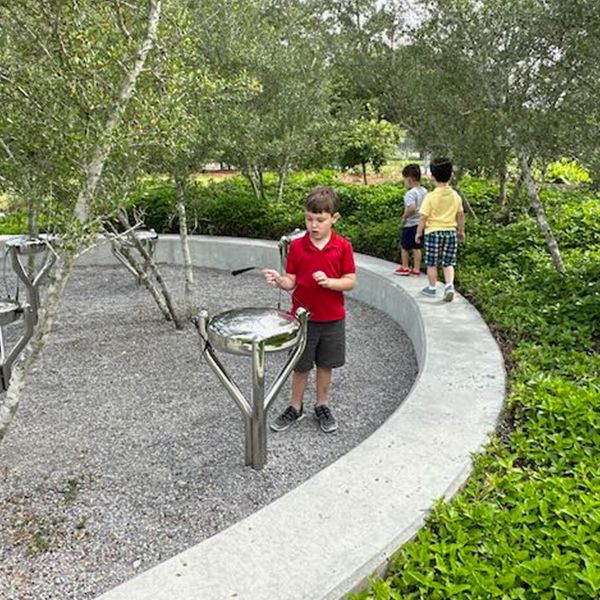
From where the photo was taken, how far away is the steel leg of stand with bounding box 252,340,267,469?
3049mm

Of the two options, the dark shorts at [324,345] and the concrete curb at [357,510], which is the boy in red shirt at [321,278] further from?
the concrete curb at [357,510]

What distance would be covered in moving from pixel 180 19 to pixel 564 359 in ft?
10.7

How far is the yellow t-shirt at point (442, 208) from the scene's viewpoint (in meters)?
5.73

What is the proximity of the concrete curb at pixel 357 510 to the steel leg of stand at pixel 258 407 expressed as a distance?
56 centimetres

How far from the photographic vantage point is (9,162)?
3.47 meters

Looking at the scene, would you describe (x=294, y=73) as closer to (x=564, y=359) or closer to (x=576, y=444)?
(x=564, y=359)

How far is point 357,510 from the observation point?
8.12ft

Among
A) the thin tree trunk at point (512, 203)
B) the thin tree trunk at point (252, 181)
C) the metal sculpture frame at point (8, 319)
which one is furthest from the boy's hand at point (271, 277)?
the thin tree trunk at point (252, 181)

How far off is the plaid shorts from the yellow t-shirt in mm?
60

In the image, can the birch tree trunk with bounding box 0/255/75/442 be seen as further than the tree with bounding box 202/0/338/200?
No

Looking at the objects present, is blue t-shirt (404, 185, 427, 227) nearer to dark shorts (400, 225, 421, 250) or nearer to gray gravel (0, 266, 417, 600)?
dark shorts (400, 225, 421, 250)

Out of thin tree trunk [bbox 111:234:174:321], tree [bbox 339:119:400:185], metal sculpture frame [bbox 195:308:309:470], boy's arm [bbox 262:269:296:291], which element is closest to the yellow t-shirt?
boy's arm [bbox 262:269:296:291]

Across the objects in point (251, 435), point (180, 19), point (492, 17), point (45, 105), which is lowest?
point (251, 435)

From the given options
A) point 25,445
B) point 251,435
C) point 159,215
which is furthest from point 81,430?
point 159,215
